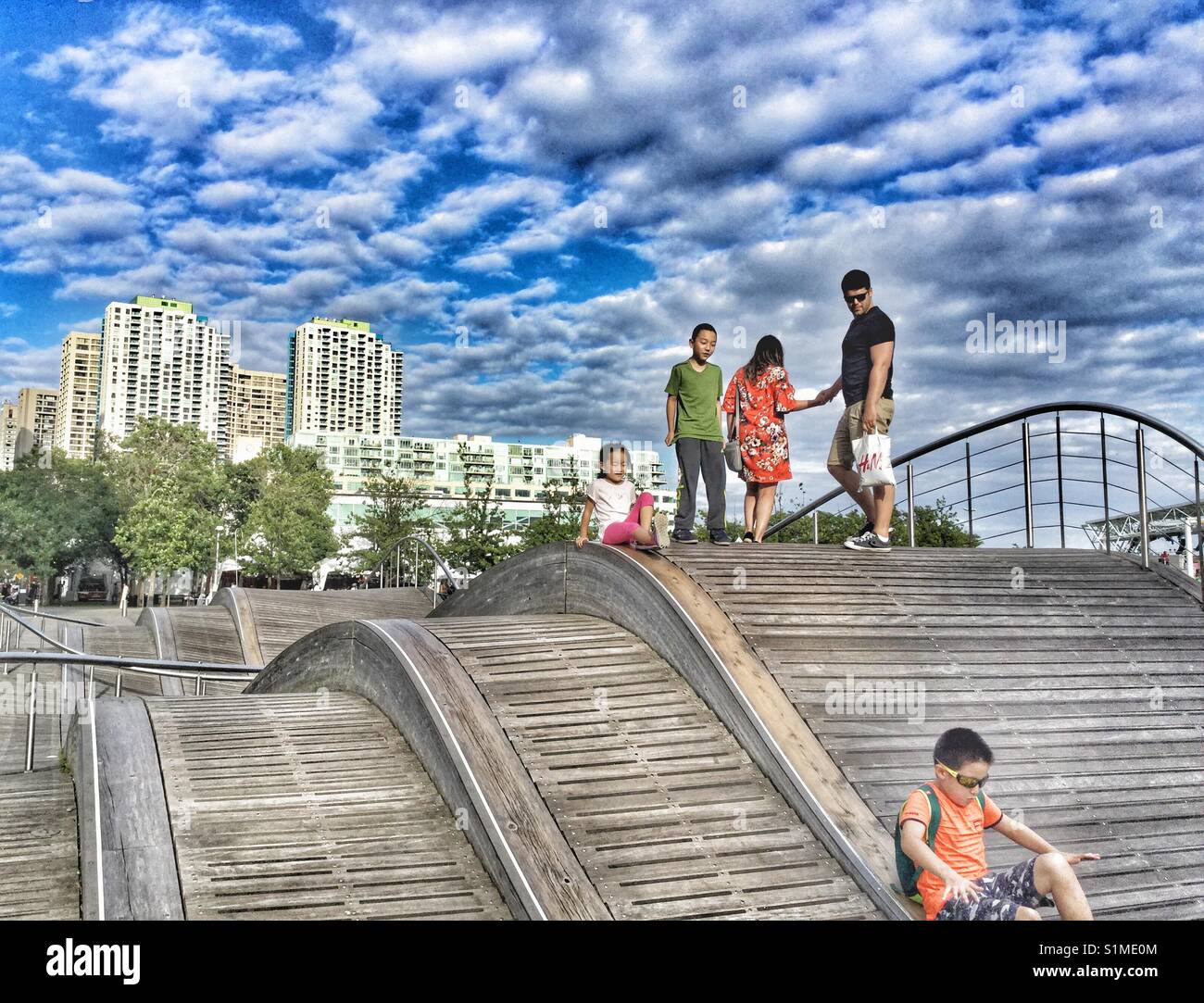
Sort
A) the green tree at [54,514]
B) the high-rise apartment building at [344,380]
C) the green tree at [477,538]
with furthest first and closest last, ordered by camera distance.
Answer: the high-rise apartment building at [344,380] < the green tree at [54,514] < the green tree at [477,538]

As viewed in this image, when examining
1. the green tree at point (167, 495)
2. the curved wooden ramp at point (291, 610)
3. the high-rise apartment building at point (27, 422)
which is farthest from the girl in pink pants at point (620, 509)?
the high-rise apartment building at point (27, 422)

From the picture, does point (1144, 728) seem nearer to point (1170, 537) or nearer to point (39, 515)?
point (1170, 537)

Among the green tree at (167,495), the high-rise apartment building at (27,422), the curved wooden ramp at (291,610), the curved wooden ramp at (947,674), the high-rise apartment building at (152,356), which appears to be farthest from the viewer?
the high-rise apartment building at (152,356)

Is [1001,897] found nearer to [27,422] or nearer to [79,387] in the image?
[27,422]

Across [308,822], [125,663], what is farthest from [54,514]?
[308,822]

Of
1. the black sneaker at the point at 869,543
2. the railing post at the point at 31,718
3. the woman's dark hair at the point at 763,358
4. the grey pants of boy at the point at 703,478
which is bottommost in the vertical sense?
the railing post at the point at 31,718

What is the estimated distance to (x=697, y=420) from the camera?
7.75 m

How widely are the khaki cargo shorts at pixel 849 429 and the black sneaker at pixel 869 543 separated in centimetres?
60

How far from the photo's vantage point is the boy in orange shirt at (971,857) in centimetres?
366

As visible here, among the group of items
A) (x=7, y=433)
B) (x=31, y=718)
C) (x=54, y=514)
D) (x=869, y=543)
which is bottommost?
(x=31, y=718)

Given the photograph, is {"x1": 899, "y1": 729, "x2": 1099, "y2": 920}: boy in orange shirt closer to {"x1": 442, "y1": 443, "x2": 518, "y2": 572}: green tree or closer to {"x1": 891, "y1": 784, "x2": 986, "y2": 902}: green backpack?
{"x1": 891, "y1": 784, "x2": 986, "y2": 902}: green backpack

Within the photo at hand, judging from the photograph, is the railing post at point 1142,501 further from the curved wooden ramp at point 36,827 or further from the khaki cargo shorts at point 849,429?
the curved wooden ramp at point 36,827

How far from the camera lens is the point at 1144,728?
5543 mm

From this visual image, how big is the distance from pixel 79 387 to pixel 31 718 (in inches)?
3734
